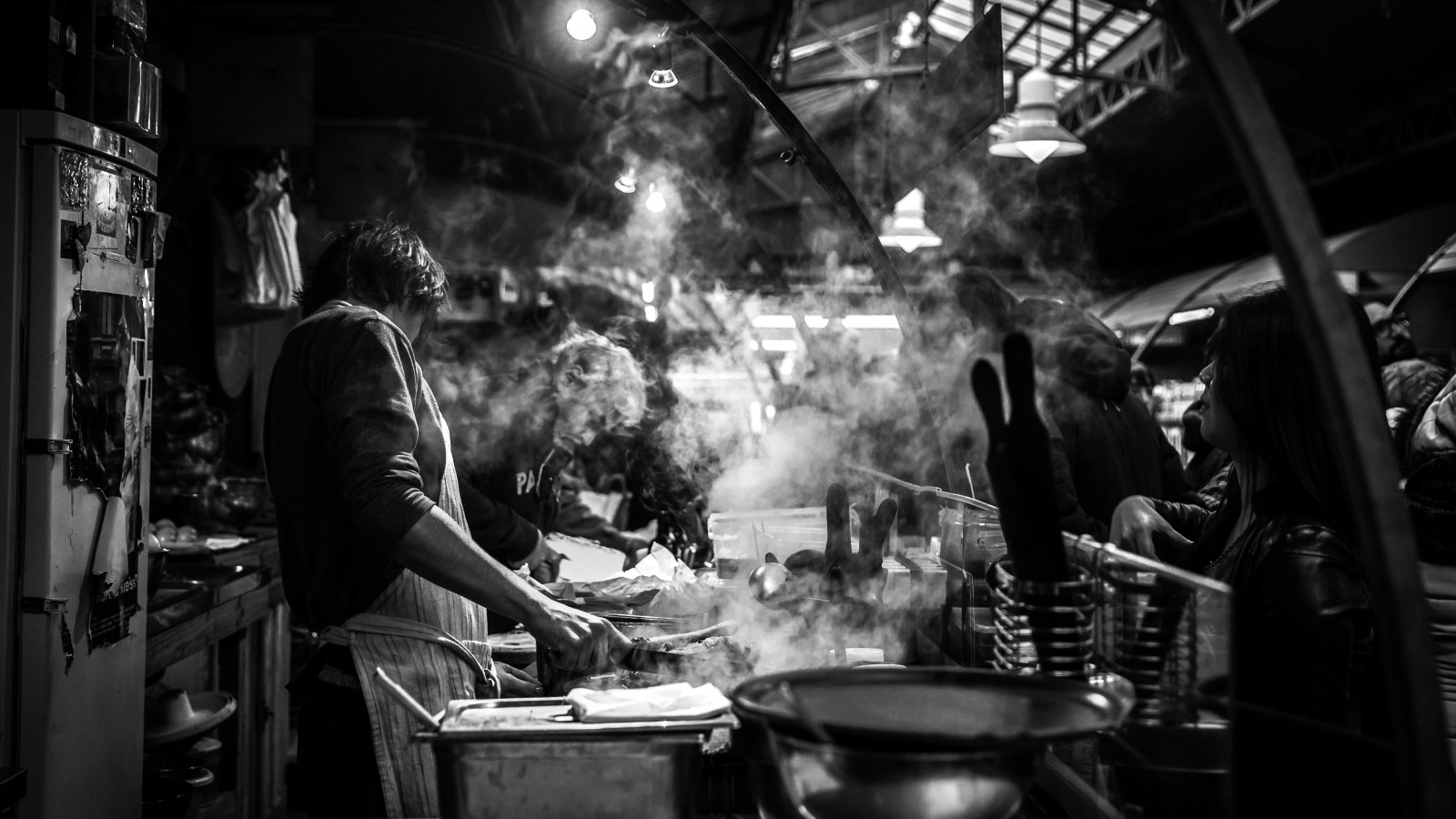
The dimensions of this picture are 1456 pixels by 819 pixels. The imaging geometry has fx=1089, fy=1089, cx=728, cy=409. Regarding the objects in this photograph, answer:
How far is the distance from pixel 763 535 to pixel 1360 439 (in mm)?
2769

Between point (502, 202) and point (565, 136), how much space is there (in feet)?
2.90

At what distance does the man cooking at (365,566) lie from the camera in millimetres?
2178

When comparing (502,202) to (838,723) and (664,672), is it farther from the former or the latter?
(838,723)

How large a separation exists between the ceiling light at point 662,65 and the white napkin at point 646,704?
114 inches

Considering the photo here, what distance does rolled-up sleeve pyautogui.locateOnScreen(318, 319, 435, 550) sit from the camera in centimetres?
216

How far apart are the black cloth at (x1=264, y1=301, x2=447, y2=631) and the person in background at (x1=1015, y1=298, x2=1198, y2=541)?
2304 millimetres

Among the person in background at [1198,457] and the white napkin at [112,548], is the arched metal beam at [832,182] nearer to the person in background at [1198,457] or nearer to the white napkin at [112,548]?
the person in background at [1198,457]

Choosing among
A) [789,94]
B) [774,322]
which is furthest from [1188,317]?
[774,322]

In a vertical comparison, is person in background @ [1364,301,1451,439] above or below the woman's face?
above

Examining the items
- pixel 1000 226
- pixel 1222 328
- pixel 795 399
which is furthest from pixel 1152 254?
pixel 1222 328

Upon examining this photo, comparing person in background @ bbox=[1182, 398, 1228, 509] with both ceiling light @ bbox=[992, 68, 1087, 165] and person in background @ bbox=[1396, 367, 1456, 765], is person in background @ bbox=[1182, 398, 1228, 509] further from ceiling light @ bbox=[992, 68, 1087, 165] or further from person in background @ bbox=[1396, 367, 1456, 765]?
ceiling light @ bbox=[992, 68, 1087, 165]

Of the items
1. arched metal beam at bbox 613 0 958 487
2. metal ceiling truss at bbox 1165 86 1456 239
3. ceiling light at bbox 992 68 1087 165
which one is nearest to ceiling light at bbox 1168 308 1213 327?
metal ceiling truss at bbox 1165 86 1456 239

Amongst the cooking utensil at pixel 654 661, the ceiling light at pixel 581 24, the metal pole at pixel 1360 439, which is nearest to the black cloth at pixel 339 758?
the cooking utensil at pixel 654 661

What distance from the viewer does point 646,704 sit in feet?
5.63
